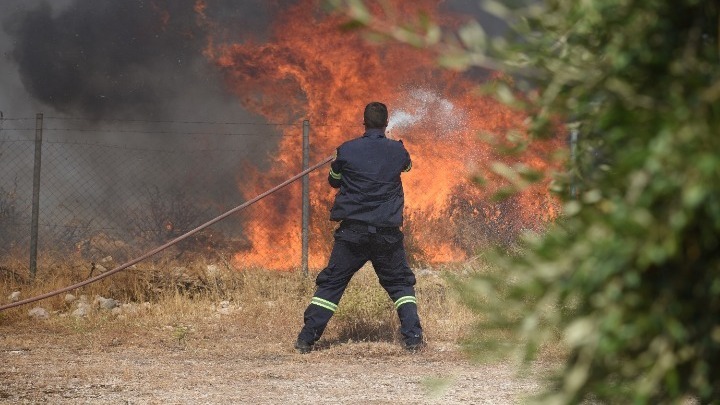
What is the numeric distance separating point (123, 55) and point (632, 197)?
16716 mm

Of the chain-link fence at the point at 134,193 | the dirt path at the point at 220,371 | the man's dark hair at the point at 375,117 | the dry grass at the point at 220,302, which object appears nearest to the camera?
the dirt path at the point at 220,371

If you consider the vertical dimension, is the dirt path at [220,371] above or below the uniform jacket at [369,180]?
below

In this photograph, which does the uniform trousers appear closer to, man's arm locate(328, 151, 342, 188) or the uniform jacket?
the uniform jacket

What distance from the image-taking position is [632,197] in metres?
1.60

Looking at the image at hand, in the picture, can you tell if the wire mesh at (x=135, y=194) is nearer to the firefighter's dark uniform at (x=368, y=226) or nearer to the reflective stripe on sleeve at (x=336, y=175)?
the firefighter's dark uniform at (x=368, y=226)

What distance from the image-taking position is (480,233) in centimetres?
1246

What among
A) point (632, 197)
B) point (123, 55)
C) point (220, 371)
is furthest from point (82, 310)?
point (123, 55)

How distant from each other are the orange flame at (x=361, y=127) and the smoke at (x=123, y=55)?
1.41 m

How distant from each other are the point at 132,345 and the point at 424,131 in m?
7.07

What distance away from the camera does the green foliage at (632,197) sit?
5.23 ft

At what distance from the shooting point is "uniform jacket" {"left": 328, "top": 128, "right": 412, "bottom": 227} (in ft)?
23.1

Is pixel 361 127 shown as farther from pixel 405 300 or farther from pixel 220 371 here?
pixel 220 371

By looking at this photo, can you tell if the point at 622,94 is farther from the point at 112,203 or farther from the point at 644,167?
the point at 112,203

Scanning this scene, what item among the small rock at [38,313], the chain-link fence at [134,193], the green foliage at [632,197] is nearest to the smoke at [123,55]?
the chain-link fence at [134,193]
